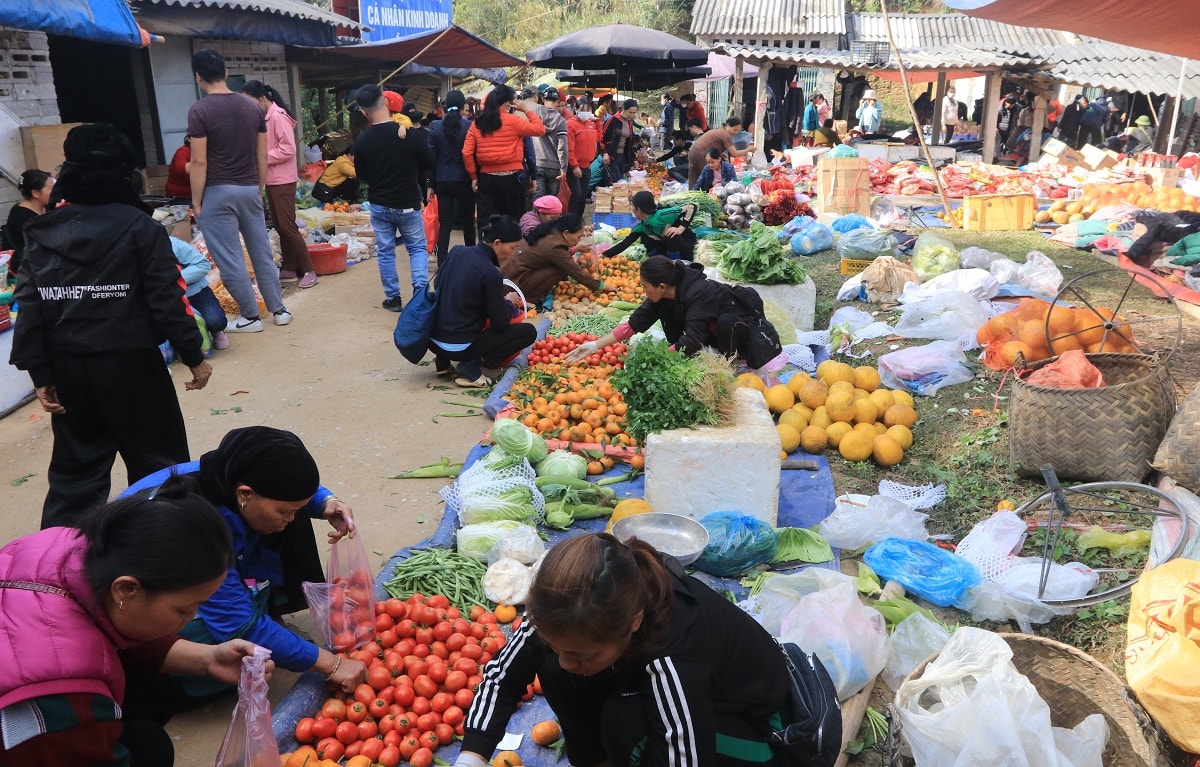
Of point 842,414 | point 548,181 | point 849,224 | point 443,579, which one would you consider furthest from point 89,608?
point 548,181

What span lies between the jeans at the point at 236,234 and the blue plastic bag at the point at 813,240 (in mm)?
5937

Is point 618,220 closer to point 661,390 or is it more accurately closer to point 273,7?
point 273,7

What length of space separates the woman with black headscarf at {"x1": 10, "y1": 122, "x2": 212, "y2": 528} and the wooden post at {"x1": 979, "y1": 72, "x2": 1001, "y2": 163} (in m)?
16.5

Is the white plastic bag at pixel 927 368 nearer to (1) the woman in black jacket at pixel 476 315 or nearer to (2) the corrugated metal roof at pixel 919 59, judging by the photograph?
(1) the woman in black jacket at pixel 476 315

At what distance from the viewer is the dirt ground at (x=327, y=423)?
4.32 metres

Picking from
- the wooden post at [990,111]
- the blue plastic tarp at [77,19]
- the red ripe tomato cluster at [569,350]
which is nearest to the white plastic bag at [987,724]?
the red ripe tomato cluster at [569,350]

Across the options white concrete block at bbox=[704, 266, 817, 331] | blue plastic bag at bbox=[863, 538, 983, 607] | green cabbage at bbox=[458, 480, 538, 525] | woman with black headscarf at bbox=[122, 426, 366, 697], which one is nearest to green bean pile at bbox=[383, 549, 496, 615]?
green cabbage at bbox=[458, 480, 538, 525]

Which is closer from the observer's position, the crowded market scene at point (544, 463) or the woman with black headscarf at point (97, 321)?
the crowded market scene at point (544, 463)

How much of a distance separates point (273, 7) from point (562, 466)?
860cm

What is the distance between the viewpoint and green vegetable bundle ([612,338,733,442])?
14.1 feet

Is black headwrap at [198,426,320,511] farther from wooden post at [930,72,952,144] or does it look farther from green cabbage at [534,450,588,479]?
wooden post at [930,72,952,144]

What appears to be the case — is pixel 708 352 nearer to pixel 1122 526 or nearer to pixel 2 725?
pixel 1122 526

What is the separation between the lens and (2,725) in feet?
5.56

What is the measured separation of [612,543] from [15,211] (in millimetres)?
6256
